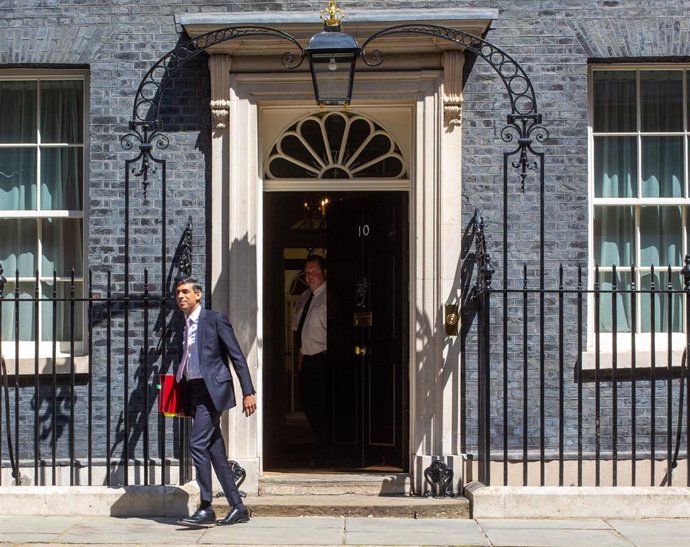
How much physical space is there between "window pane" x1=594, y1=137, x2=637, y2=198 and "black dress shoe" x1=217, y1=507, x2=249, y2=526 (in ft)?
13.0

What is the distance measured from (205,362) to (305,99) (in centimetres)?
249

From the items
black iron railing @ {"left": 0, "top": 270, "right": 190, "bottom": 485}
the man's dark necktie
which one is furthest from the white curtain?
the man's dark necktie

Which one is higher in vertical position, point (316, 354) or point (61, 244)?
point (61, 244)

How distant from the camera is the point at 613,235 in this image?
10547 millimetres

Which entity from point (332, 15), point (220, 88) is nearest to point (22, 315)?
point (220, 88)

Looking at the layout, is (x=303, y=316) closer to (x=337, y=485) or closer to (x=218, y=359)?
(x=337, y=485)

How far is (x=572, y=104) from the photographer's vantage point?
10.2 metres

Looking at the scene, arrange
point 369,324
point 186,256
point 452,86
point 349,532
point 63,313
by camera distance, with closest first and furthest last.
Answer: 1. point 349,532
2. point 186,256
3. point 452,86
4. point 63,313
5. point 369,324

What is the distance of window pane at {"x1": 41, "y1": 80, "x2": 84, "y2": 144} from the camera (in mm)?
10633

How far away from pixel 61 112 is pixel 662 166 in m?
5.09

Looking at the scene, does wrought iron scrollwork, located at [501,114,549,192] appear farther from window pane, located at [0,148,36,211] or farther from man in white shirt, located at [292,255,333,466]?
window pane, located at [0,148,36,211]

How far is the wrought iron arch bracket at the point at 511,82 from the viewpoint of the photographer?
9.60 metres

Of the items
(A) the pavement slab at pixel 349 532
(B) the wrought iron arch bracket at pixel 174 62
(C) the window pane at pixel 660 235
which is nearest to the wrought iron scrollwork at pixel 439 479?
(A) the pavement slab at pixel 349 532

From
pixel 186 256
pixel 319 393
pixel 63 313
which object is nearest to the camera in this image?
pixel 186 256
